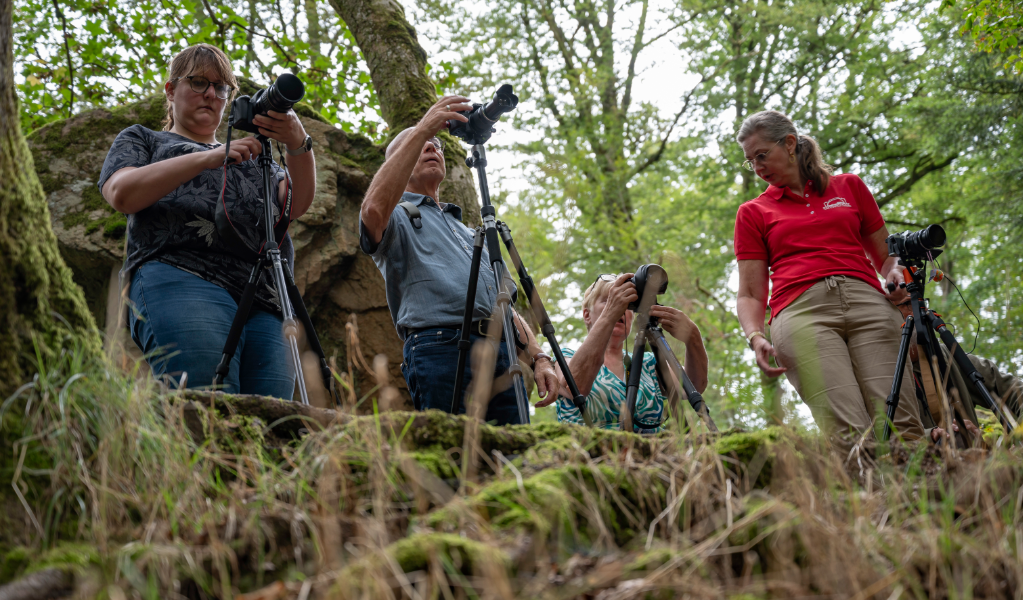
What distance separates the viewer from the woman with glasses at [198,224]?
229cm

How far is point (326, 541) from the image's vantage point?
3.88 feet

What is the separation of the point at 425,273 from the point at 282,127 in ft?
2.41

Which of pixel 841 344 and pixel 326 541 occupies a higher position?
pixel 841 344

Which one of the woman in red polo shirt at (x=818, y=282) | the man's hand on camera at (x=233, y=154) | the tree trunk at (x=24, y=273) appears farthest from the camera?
the woman in red polo shirt at (x=818, y=282)

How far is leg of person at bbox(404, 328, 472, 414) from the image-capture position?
2.72 metres

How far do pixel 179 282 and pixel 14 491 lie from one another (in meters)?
1.10

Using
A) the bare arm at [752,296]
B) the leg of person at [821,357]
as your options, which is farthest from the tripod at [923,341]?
the bare arm at [752,296]

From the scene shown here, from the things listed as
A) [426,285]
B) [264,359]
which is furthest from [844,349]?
[264,359]

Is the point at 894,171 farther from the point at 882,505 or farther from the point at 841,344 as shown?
the point at 882,505

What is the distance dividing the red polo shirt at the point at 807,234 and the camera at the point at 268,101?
1.83 metres

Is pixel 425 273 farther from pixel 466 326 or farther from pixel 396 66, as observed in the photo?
pixel 396 66

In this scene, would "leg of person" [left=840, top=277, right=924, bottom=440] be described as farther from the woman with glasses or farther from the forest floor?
the woman with glasses

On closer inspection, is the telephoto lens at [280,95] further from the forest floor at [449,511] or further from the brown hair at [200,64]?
the forest floor at [449,511]

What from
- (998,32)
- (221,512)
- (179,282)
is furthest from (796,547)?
(998,32)
